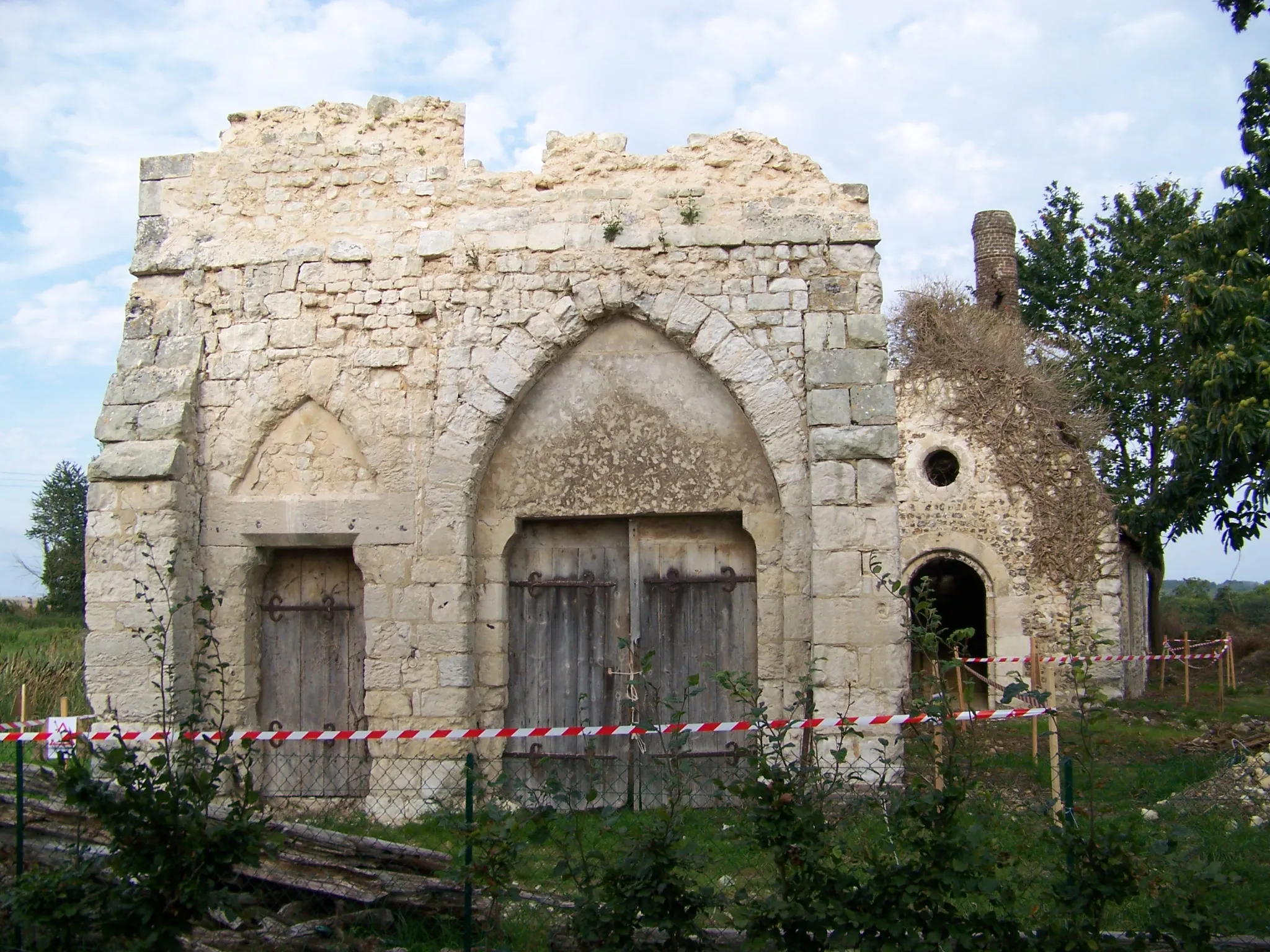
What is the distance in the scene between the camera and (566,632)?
689 cm

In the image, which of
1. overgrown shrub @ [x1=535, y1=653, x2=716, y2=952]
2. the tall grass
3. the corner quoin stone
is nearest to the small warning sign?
overgrown shrub @ [x1=535, y1=653, x2=716, y2=952]

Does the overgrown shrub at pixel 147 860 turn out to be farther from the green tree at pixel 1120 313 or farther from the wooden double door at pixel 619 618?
the green tree at pixel 1120 313

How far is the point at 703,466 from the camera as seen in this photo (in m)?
6.71

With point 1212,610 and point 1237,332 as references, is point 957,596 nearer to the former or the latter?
point 1237,332

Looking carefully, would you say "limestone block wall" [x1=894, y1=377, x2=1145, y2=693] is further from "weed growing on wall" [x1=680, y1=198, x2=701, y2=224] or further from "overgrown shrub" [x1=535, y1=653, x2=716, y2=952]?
"overgrown shrub" [x1=535, y1=653, x2=716, y2=952]

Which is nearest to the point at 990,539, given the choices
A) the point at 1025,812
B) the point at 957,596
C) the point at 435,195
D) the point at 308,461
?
the point at 957,596

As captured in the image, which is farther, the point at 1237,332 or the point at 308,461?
the point at 1237,332

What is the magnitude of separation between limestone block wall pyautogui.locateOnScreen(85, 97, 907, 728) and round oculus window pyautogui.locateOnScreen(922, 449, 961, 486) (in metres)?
7.64

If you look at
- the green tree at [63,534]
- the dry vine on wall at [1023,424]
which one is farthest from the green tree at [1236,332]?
the green tree at [63,534]

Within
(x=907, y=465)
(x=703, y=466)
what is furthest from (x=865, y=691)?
(x=907, y=465)

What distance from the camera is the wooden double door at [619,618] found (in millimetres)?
6754

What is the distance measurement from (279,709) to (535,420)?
2.69m

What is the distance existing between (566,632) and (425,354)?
2.12 m

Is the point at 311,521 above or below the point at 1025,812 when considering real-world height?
above
